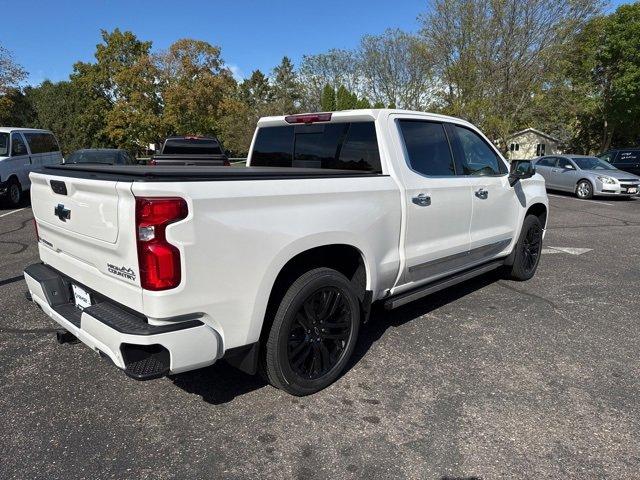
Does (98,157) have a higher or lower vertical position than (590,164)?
higher

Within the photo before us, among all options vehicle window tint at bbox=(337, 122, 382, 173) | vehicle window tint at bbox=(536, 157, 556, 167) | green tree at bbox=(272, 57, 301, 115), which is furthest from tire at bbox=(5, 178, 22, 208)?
green tree at bbox=(272, 57, 301, 115)

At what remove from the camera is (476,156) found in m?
4.72

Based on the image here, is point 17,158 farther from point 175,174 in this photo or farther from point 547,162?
point 547,162

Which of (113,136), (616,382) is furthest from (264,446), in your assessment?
(113,136)

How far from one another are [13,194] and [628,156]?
20.8m

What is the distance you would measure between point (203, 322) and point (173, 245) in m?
0.45

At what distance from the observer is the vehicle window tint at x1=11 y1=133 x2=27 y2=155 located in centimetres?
1210

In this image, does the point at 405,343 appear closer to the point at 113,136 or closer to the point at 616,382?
the point at 616,382

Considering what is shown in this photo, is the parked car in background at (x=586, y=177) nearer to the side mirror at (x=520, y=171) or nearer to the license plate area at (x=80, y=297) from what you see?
the side mirror at (x=520, y=171)

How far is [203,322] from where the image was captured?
8.14 feet

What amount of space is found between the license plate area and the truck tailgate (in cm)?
6

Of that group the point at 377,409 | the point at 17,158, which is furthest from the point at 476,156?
the point at 17,158

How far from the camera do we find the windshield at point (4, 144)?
11.9 m

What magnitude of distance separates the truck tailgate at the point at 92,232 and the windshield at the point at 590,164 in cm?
1705
